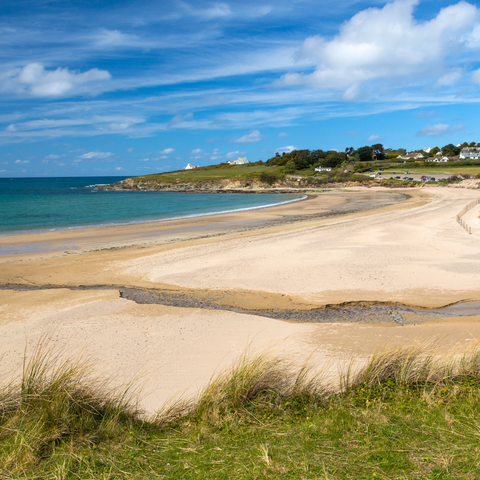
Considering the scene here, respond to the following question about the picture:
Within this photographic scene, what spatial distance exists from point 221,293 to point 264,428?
7438mm

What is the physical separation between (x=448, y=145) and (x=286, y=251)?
127036 mm

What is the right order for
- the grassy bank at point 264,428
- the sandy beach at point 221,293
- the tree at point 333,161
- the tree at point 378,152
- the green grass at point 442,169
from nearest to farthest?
the grassy bank at point 264,428 → the sandy beach at point 221,293 → the green grass at point 442,169 → the tree at point 333,161 → the tree at point 378,152

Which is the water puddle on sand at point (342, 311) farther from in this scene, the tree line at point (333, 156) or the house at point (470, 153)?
the house at point (470, 153)

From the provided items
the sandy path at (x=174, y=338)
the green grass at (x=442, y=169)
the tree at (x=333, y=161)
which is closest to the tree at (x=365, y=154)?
the tree at (x=333, y=161)

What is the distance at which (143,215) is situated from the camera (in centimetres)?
3800

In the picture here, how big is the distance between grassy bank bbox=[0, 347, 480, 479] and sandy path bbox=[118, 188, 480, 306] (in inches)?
224

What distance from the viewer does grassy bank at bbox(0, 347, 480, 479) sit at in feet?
11.8

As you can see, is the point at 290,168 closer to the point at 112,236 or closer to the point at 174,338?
the point at 112,236

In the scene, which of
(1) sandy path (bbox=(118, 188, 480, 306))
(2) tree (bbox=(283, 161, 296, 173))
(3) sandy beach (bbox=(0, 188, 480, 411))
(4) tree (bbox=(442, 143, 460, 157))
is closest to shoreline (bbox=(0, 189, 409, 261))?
(3) sandy beach (bbox=(0, 188, 480, 411))

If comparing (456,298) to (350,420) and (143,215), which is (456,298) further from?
(143,215)

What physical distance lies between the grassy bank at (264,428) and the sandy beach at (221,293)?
1.35 meters

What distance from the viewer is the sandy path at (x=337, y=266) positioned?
11404 mm

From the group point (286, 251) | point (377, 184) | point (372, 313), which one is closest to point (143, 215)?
point (286, 251)

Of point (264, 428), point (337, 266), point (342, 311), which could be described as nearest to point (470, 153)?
point (337, 266)
